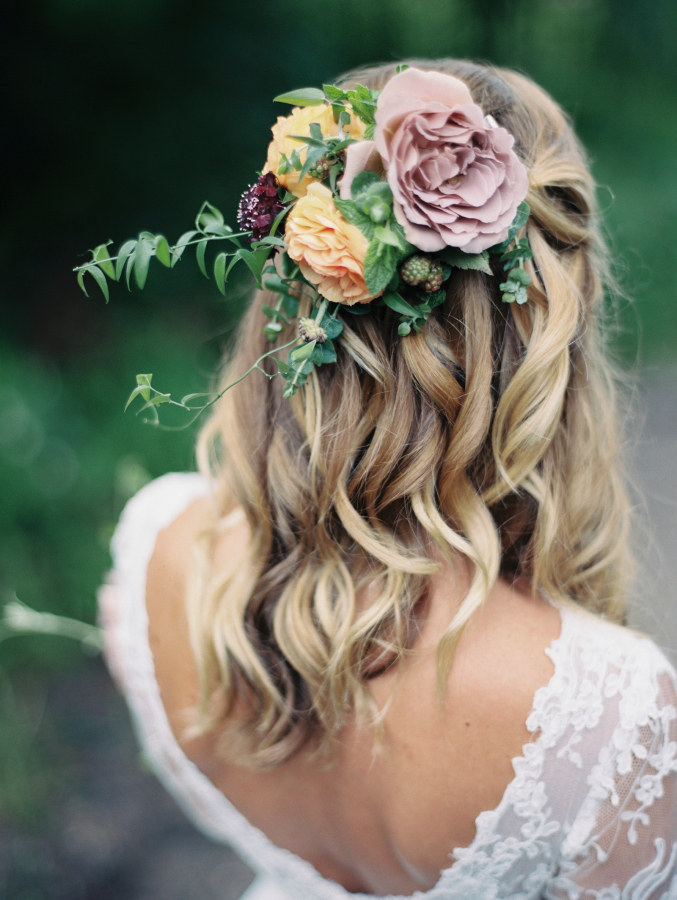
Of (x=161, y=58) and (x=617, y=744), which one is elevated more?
(x=161, y=58)

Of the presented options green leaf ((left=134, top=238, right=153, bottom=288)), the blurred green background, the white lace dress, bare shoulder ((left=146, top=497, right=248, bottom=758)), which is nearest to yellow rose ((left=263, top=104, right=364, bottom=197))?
green leaf ((left=134, top=238, right=153, bottom=288))

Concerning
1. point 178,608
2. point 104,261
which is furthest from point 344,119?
point 178,608

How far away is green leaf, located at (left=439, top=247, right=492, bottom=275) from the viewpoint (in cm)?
84

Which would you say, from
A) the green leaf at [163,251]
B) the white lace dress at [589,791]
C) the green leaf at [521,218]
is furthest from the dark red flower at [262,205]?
the white lace dress at [589,791]

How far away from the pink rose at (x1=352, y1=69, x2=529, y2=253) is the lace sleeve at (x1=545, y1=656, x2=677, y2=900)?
2.13 feet

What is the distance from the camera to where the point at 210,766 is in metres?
1.11

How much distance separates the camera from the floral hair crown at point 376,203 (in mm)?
772

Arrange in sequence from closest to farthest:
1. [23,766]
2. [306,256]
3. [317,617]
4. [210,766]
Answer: [306,256] → [317,617] → [210,766] → [23,766]

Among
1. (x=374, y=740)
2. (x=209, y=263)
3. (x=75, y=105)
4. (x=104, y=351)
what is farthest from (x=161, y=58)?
(x=374, y=740)

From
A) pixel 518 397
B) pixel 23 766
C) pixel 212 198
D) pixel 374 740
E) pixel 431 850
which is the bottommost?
pixel 23 766

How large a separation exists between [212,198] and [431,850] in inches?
A: 99.6

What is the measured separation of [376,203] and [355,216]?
3cm

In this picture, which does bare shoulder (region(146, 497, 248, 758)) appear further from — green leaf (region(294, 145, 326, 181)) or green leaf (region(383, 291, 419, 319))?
green leaf (region(294, 145, 326, 181))

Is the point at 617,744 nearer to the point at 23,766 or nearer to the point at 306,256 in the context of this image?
the point at 306,256
